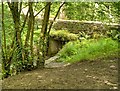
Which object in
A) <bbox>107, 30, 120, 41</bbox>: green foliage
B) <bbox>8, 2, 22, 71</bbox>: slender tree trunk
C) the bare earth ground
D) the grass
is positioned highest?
<bbox>8, 2, 22, 71</bbox>: slender tree trunk

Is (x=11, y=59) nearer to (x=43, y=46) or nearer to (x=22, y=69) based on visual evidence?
(x=22, y=69)

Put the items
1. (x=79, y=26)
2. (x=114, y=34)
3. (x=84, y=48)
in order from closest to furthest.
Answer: (x=84, y=48) → (x=114, y=34) → (x=79, y=26)

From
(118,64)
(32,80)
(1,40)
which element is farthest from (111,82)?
(1,40)

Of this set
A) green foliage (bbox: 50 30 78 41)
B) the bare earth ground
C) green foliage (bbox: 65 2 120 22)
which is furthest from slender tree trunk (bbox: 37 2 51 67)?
green foliage (bbox: 50 30 78 41)

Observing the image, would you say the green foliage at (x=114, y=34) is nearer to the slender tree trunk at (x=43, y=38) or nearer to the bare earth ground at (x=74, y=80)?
the slender tree trunk at (x=43, y=38)

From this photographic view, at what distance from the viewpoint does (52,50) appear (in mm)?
9766

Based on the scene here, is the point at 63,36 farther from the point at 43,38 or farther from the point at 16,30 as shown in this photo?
the point at 16,30

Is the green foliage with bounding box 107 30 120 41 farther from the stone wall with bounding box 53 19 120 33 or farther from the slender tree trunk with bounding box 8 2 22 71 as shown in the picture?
the slender tree trunk with bounding box 8 2 22 71

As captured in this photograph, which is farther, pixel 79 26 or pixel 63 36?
pixel 79 26

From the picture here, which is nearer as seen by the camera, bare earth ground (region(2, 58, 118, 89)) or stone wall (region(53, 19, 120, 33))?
bare earth ground (region(2, 58, 118, 89))

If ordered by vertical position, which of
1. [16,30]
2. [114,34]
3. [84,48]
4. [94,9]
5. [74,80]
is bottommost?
[84,48]

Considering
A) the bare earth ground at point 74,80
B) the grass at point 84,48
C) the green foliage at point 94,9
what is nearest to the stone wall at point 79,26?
the grass at point 84,48

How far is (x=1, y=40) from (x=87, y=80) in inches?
84.5

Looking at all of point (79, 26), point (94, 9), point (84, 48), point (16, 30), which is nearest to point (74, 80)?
point (16, 30)
